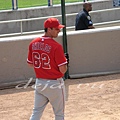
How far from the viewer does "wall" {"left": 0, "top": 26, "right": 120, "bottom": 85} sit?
29.8 feet

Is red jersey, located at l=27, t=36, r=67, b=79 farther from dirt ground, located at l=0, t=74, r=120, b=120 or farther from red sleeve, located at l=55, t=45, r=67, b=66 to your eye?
dirt ground, located at l=0, t=74, r=120, b=120

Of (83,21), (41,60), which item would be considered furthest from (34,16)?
(41,60)

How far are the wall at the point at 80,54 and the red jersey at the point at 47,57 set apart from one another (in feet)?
10.8

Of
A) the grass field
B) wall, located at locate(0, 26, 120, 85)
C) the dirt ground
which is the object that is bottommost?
the dirt ground

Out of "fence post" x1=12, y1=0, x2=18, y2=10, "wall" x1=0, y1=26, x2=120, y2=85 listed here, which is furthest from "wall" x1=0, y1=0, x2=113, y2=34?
"wall" x1=0, y1=26, x2=120, y2=85

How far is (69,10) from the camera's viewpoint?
55.9ft

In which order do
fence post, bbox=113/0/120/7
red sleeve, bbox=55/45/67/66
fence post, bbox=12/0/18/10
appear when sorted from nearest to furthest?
red sleeve, bbox=55/45/67/66, fence post, bbox=12/0/18/10, fence post, bbox=113/0/120/7

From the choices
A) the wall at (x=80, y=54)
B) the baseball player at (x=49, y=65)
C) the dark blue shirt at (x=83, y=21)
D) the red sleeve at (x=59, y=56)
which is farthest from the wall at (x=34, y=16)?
the red sleeve at (x=59, y=56)

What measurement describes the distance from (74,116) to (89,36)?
8.99 feet

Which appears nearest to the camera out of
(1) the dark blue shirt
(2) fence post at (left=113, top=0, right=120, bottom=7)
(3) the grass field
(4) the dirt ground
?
(4) the dirt ground

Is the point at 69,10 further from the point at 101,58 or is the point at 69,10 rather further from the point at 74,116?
the point at 74,116

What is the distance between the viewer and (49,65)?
18.6 feet

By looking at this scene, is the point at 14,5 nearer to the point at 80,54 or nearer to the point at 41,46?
the point at 80,54

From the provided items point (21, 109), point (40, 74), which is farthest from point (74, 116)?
point (40, 74)
